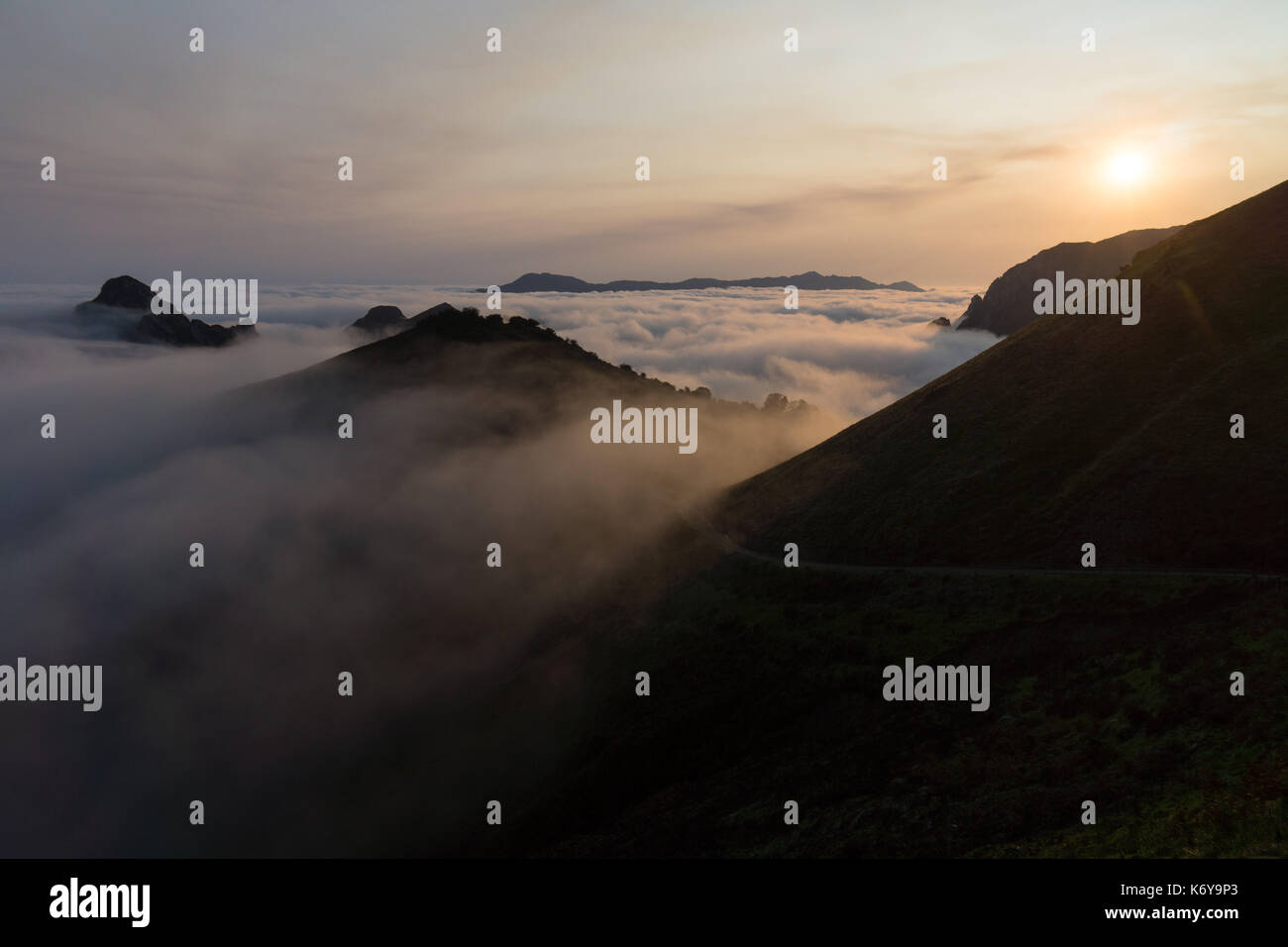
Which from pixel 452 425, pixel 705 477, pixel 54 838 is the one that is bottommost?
pixel 54 838

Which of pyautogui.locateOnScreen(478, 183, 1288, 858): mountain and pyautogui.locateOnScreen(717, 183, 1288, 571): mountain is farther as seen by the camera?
pyautogui.locateOnScreen(717, 183, 1288, 571): mountain

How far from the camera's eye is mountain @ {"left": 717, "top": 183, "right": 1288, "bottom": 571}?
57344 mm

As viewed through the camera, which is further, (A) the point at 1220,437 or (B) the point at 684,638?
(B) the point at 684,638

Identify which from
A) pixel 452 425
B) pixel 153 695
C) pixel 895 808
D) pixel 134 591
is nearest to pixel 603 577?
pixel 895 808

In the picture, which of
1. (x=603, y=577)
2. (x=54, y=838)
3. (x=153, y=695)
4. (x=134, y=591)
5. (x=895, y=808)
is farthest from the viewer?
(x=134, y=591)

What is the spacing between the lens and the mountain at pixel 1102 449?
57.3m

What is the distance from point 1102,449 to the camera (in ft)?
226

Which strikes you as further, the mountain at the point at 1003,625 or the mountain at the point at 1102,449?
the mountain at the point at 1102,449

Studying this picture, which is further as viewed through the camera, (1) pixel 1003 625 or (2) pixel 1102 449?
(2) pixel 1102 449

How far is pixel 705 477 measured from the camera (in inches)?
5305

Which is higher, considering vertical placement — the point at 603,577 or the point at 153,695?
the point at 603,577

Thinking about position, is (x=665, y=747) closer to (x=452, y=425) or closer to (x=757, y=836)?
(x=757, y=836)

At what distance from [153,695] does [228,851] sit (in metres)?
56.9

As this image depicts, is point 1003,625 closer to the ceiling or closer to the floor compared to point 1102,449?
closer to the floor
